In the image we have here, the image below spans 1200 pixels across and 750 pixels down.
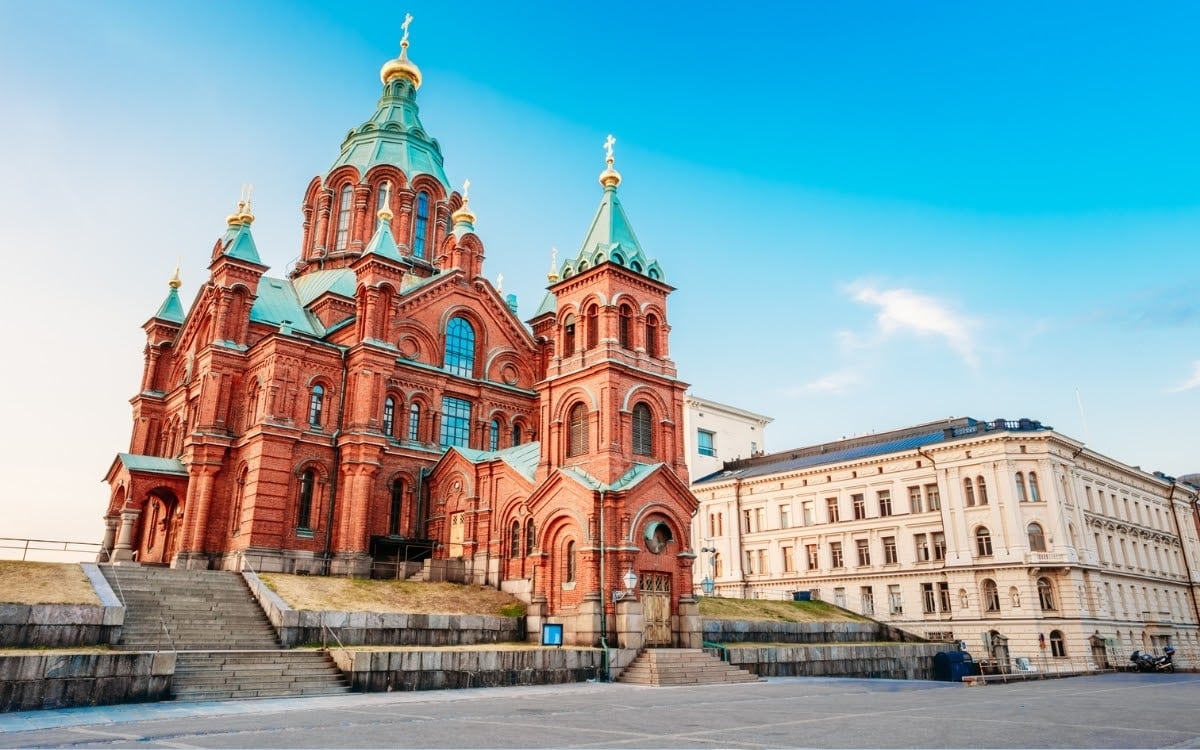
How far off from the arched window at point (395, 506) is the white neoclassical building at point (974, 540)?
77.8ft

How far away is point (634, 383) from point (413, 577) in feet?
41.8

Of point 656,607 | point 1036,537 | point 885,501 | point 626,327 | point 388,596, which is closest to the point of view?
point 656,607

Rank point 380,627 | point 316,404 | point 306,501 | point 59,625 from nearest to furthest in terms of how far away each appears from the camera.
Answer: point 59,625 → point 380,627 → point 306,501 → point 316,404

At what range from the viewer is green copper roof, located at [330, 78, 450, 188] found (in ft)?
164

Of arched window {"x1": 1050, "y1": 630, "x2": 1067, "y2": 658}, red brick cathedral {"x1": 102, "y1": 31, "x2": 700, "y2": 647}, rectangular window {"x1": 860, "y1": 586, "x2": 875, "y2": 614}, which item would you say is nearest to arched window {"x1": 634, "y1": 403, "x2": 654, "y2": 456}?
red brick cathedral {"x1": 102, "y1": 31, "x2": 700, "y2": 647}

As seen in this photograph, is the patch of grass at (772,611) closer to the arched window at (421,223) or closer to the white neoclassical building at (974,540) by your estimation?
the white neoclassical building at (974,540)

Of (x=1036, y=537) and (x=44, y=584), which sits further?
(x=1036, y=537)

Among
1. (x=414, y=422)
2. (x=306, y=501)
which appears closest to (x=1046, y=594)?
(x=414, y=422)

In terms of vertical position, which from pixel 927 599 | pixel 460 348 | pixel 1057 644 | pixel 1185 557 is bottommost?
pixel 1057 644

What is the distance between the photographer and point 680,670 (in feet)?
83.5

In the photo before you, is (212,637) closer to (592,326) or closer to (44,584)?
(44,584)

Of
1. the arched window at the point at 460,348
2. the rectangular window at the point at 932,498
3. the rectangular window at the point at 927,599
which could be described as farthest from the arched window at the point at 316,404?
the rectangular window at the point at 927,599

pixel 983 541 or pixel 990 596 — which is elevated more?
pixel 983 541

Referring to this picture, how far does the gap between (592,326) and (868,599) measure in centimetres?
2707
